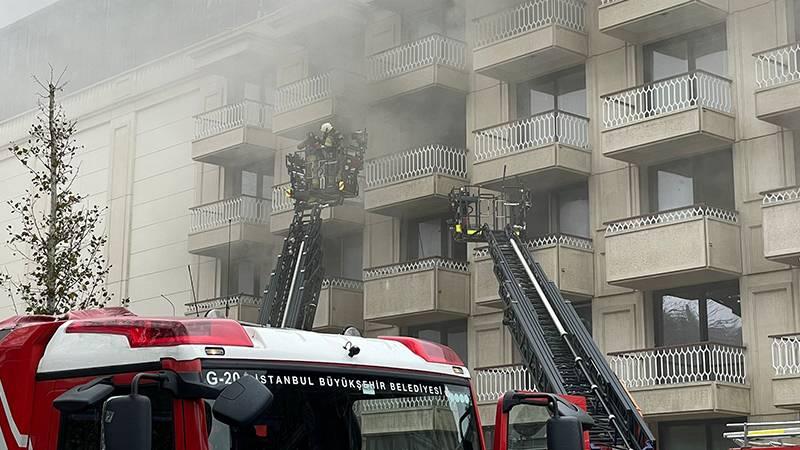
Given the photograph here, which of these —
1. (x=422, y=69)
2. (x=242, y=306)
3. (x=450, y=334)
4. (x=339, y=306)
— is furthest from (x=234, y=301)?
(x=422, y=69)

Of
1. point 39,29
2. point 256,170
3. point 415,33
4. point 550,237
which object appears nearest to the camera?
point 39,29

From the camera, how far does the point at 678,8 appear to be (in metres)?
20.3

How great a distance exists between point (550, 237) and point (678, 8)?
13.8 ft

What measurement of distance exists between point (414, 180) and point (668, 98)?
5.51m

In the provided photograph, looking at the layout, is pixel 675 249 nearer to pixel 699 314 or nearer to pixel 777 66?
pixel 699 314

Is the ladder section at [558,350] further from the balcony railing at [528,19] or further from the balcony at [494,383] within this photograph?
the balcony railing at [528,19]

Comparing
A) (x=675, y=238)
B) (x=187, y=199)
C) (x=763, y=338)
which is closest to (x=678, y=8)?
(x=675, y=238)

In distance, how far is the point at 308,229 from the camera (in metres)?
19.4

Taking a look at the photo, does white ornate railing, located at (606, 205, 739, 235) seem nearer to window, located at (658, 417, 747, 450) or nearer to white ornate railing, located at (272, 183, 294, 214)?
window, located at (658, 417, 747, 450)

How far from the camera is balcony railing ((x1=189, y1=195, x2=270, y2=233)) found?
27.8 m

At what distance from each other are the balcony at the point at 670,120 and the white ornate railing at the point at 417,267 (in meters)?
3.92

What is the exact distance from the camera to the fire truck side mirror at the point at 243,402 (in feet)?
17.5

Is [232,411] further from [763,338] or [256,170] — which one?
[256,170]

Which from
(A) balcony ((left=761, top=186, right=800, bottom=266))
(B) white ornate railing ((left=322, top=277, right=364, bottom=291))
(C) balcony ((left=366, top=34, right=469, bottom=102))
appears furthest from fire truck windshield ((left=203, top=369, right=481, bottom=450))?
(B) white ornate railing ((left=322, top=277, right=364, bottom=291))
